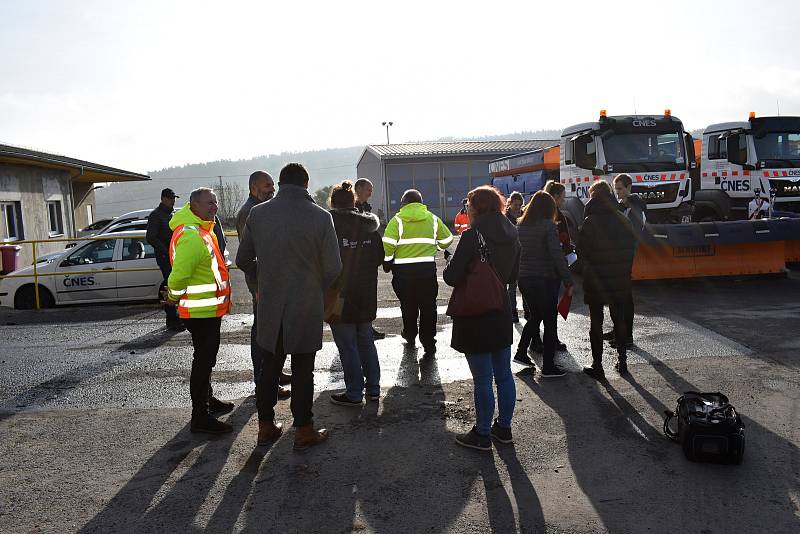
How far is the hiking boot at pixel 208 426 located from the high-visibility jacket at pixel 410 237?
2.85m

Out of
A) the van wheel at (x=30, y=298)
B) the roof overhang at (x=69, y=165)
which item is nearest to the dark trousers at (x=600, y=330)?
the van wheel at (x=30, y=298)

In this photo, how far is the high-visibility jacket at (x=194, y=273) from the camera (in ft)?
17.3

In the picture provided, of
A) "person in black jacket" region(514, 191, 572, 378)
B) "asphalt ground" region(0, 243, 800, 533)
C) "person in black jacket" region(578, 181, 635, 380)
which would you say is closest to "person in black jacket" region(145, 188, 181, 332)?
"asphalt ground" region(0, 243, 800, 533)

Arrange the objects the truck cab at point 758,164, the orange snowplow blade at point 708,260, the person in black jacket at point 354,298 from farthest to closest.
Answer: the truck cab at point 758,164 → the orange snowplow blade at point 708,260 → the person in black jacket at point 354,298

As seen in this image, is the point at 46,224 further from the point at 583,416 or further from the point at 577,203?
the point at 583,416

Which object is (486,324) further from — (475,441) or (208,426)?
(208,426)

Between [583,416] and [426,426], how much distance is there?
4.16 ft

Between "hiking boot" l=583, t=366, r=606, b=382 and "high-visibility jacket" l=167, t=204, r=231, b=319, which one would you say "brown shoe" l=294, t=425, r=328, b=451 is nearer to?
"high-visibility jacket" l=167, t=204, r=231, b=319

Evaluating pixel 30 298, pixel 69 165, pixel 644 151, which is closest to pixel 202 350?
pixel 30 298

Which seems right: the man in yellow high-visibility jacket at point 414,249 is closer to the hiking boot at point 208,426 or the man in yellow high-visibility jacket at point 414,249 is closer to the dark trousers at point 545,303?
the dark trousers at point 545,303

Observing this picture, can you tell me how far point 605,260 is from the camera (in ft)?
22.2

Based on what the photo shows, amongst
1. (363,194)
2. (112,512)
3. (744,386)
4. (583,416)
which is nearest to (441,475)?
(583,416)

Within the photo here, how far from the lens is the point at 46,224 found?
979 inches

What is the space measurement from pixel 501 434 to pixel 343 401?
161cm
